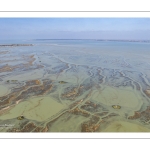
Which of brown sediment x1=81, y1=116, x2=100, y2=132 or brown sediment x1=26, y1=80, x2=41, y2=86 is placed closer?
brown sediment x1=81, y1=116, x2=100, y2=132

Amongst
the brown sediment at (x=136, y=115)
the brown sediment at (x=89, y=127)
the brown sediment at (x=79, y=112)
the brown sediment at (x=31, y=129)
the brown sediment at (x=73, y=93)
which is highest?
the brown sediment at (x=73, y=93)

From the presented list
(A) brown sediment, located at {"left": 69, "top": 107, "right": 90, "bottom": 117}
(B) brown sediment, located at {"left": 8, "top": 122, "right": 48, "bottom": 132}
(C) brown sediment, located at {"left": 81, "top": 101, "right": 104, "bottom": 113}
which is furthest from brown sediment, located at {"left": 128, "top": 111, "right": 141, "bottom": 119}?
(B) brown sediment, located at {"left": 8, "top": 122, "right": 48, "bottom": 132}

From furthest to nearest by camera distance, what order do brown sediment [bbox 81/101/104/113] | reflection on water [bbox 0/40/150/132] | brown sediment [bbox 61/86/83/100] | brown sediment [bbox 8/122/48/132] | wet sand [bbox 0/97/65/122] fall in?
brown sediment [bbox 61/86/83/100]
brown sediment [bbox 81/101/104/113]
wet sand [bbox 0/97/65/122]
reflection on water [bbox 0/40/150/132]
brown sediment [bbox 8/122/48/132]

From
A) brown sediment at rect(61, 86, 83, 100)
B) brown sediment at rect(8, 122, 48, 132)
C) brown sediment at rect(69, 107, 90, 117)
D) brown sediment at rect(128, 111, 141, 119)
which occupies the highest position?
brown sediment at rect(61, 86, 83, 100)

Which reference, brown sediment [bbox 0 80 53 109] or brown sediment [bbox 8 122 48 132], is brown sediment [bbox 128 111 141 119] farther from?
brown sediment [bbox 0 80 53 109]

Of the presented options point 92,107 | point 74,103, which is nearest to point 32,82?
point 74,103

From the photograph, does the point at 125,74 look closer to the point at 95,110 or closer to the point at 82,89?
the point at 82,89

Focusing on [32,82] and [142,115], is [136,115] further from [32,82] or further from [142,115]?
[32,82]

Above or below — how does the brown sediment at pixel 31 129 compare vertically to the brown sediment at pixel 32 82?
below

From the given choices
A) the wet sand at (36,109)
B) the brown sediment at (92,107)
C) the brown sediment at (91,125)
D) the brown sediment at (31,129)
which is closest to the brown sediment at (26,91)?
the wet sand at (36,109)

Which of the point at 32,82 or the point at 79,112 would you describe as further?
the point at 32,82

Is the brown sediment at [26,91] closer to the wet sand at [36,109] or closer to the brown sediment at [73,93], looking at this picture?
the wet sand at [36,109]
